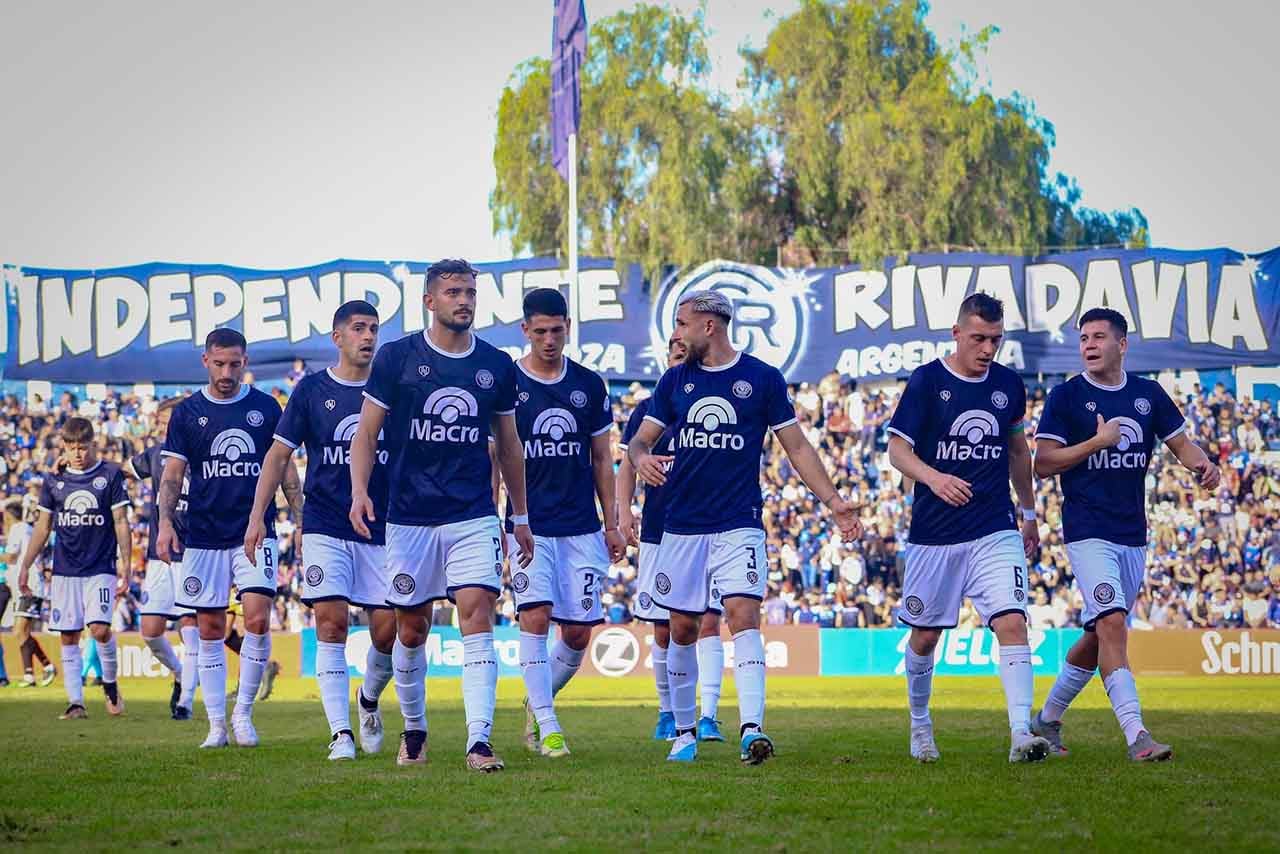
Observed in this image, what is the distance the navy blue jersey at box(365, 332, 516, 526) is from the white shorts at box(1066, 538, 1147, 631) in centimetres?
412

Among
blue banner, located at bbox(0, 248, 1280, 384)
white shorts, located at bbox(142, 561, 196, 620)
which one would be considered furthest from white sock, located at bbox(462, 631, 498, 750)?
blue banner, located at bbox(0, 248, 1280, 384)

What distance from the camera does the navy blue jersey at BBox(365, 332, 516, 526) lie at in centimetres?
1021

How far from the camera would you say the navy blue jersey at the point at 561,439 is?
12.0 m

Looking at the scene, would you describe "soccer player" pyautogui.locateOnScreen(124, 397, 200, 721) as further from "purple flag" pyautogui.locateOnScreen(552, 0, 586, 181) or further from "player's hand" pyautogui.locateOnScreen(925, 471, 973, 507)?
"purple flag" pyautogui.locateOnScreen(552, 0, 586, 181)

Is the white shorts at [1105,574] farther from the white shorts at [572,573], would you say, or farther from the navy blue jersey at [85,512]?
the navy blue jersey at [85,512]

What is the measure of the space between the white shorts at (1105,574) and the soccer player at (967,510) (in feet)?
2.53

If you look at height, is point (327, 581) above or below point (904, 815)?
above

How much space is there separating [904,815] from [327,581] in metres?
4.92

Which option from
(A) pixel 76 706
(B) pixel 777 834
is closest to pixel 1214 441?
(A) pixel 76 706

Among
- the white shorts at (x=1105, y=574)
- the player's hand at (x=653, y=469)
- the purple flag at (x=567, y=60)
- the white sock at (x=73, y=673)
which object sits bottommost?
the white sock at (x=73, y=673)

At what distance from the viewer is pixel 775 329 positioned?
129ft

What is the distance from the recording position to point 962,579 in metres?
10.7

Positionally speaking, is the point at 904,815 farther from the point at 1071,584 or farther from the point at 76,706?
the point at 1071,584

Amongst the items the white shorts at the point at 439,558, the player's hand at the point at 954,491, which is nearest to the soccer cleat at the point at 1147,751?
the player's hand at the point at 954,491
